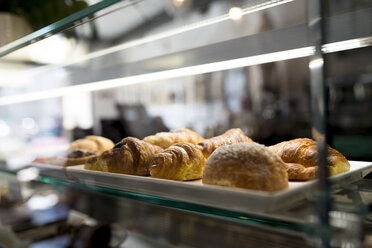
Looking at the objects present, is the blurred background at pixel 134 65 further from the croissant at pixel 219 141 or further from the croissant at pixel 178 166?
the croissant at pixel 178 166

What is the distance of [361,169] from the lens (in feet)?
2.22

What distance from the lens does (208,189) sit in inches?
20.2

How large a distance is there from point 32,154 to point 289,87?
2615 millimetres

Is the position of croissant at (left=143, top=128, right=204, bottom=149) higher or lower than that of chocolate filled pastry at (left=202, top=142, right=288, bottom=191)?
higher

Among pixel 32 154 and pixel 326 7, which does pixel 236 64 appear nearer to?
pixel 326 7

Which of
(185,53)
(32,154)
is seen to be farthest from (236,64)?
(32,154)

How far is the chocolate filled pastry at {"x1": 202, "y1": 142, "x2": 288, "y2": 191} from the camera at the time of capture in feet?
1.78

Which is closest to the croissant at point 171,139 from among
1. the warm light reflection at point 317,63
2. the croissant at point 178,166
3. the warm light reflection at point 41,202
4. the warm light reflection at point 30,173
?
the croissant at point 178,166

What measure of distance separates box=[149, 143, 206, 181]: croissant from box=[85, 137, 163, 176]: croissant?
72 millimetres

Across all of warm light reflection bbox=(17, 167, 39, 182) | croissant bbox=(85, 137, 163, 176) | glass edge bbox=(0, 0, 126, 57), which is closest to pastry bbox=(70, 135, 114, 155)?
warm light reflection bbox=(17, 167, 39, 182)

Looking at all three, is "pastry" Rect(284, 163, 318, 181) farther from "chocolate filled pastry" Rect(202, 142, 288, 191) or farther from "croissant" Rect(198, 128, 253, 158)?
"croissant" Rect(198, 128, 253, 158)

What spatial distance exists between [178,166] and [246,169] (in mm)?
175

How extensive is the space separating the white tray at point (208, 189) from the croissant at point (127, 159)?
5cm

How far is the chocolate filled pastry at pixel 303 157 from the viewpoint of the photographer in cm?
63
